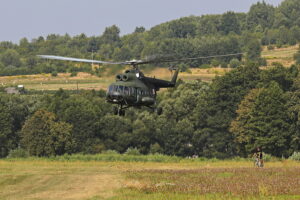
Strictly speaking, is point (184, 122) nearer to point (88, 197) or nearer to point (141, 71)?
point (141, 71)

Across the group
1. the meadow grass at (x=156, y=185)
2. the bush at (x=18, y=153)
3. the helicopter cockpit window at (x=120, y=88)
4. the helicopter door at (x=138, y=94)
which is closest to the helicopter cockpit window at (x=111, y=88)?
the helicopter cockpit window at (x=120, y=88)

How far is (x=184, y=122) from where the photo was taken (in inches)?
5162

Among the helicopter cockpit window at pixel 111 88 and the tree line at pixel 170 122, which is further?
the tree line at pixel 170 122

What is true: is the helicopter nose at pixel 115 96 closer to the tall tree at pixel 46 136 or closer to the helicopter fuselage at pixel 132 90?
the helicopter fuselage at pixel 132 90

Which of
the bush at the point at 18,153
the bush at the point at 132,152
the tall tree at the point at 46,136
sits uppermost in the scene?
the tall tree at the point at 46,136

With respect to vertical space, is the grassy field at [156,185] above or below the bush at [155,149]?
above

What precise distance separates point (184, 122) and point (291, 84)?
1990cm

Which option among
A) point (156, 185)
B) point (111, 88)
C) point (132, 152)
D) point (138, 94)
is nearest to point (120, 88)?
point (111, 88)

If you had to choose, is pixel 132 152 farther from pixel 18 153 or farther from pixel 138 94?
pixel 138 94

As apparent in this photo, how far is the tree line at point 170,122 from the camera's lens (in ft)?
398

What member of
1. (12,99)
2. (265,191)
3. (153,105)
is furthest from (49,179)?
(12,99)

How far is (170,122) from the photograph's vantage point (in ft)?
435

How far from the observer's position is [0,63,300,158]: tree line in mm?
121438

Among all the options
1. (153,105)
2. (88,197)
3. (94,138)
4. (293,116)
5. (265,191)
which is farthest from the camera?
(94,138)
